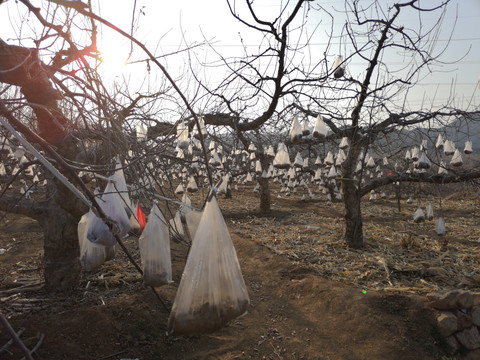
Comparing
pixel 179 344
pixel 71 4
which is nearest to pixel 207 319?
pixel 71 4

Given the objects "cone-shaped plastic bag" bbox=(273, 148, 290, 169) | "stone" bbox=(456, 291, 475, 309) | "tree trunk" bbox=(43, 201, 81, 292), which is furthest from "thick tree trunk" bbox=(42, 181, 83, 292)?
"stone" bbox=(456, 291, 475, 309)

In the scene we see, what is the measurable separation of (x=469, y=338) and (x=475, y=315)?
32 centimetres

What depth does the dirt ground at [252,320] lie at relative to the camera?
3.23 metres

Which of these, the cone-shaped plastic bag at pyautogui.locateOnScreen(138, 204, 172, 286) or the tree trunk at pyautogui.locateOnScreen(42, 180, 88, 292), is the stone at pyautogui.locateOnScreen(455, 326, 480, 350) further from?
the tree trunk at pyautogui.locateOnScreen(42, 180, 88, 292)

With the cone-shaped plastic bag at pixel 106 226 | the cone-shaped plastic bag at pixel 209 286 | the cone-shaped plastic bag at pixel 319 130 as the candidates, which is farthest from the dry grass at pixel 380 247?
the cone-shaped plastic bag at pixel 106 226

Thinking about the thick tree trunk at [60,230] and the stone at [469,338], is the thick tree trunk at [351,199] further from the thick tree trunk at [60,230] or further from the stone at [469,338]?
the thick tree trunk at [60,230]

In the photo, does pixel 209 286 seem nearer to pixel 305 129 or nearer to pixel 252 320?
pixel 305 129

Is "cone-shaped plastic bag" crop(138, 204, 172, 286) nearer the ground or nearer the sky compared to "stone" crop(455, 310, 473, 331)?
nearer the sky

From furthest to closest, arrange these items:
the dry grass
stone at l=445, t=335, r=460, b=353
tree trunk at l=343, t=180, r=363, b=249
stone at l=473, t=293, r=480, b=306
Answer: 1. tree trunk at l=343, t=180, r=363, b=249
2. the dry grass
3. stone at l=473, t=293, r=480, b=306
4. stone at l=445, t=335, r=460, b=353

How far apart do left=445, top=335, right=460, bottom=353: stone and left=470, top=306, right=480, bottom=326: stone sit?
1.40ft

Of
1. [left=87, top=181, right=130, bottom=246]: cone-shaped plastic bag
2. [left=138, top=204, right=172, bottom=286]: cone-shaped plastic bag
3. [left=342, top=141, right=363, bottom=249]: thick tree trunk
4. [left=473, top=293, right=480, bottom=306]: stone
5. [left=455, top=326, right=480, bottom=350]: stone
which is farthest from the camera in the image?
[left=342, top=141, right=363, bottom=249]: thick tree trunk

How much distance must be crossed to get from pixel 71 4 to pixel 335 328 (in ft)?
14.4

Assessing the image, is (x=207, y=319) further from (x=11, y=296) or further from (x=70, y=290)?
(x=11, y=296)

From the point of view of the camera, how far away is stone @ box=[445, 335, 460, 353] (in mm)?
3797
